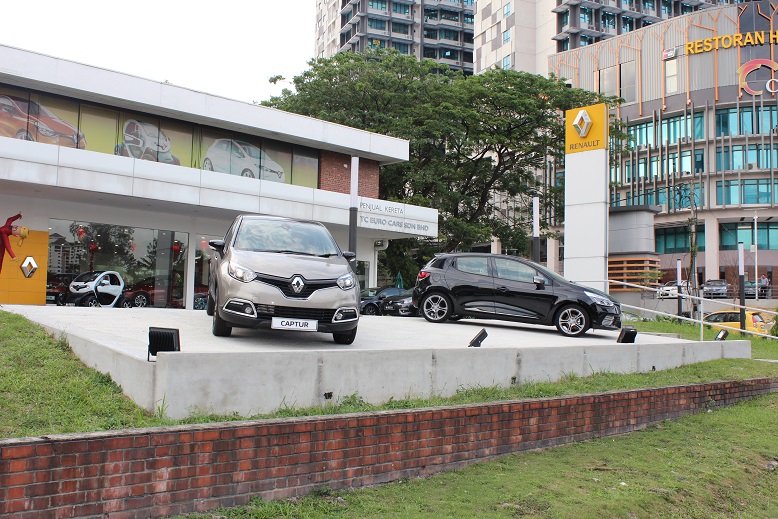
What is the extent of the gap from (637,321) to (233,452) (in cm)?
1755

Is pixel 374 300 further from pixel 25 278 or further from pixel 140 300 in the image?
pixel 25 278

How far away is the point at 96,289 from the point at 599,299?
15290 millimetres

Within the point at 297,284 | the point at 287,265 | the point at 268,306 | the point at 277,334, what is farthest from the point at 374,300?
the point at 268,306

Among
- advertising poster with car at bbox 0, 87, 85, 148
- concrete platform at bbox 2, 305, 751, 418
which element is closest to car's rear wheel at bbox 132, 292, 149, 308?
advertising poster with car at bbox 0, 87, 85, 148

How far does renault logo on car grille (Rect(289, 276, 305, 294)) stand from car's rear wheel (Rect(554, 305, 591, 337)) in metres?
6.59

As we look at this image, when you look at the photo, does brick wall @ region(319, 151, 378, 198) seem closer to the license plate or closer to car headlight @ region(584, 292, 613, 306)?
car headlight @ region(584, 292, 613, 306)

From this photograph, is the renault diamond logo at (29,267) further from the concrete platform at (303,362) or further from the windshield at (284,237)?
Answer: the windshield at (284,237)

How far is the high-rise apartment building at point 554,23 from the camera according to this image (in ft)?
243

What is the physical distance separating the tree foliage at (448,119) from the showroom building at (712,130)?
2332 centimetres

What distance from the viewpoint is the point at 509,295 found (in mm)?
13125

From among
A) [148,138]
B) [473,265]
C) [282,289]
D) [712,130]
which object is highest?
[712,130]

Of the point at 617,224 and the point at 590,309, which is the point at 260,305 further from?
the point at 617,224

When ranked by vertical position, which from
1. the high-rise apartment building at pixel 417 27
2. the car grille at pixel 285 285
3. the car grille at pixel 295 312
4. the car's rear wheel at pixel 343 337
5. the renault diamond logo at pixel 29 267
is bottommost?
the car's rear wheel at pixel 343 337

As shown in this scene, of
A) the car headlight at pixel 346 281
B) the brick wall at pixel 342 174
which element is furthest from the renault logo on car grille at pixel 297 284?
the brick wall at pixel 342 174
